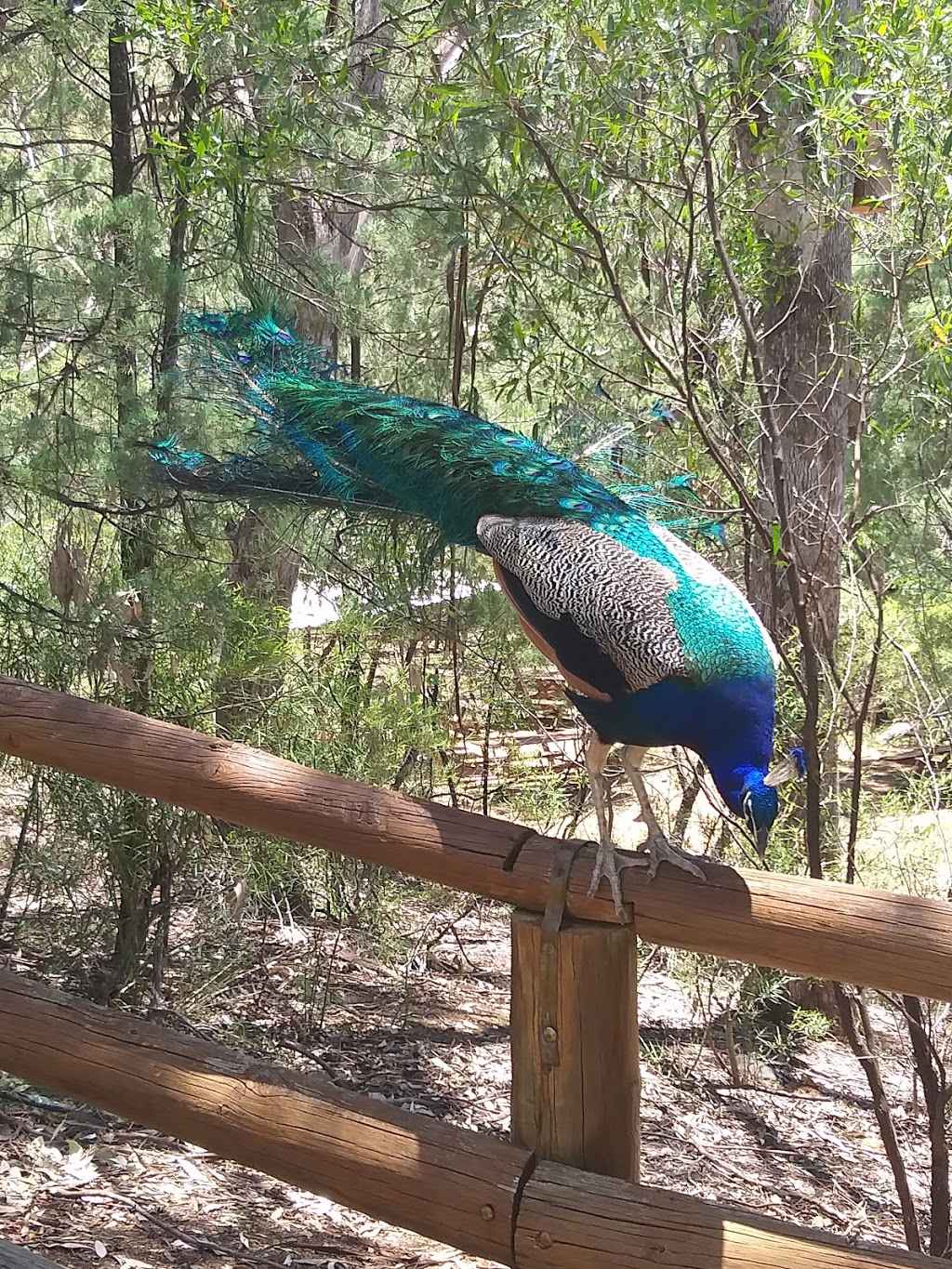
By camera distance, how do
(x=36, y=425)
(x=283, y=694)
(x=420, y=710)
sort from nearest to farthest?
(x=36, y=425) < (x=283, y=694) < (x=420, y=710)

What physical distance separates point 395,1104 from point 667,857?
221 centimetres

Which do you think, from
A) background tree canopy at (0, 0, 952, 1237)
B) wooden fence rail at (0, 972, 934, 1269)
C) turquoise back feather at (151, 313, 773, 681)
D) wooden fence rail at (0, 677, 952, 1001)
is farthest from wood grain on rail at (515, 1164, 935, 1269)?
background tree canopy at (0, 0, 952, 1237)

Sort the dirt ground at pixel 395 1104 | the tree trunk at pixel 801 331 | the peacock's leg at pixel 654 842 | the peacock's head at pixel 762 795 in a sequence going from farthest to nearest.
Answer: the tree trunk at pixel 801 331
the dirt ground at pixel 395 1104
the peacock's head at pixel 762 795
the peacock's leg at pixel 654 842

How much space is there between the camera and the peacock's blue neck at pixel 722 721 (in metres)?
2.03

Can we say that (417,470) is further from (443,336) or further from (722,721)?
(443,336)

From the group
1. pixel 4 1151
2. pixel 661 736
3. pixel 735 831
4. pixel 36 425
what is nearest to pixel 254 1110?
pixel 661 736

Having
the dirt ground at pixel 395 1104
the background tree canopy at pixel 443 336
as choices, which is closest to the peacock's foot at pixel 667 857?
the background tree canopy at pixel 443 336

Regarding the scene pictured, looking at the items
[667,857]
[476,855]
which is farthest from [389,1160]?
[667,857]

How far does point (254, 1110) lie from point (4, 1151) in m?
1.59

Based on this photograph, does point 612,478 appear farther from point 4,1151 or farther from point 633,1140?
point 4,1151

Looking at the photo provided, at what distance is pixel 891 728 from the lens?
7.52m

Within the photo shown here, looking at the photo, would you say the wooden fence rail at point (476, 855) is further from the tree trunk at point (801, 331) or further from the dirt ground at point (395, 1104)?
the tree trunk at point (801, 331)

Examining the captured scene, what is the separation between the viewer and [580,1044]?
5.36 ft

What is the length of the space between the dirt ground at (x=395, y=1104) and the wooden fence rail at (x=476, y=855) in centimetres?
134
